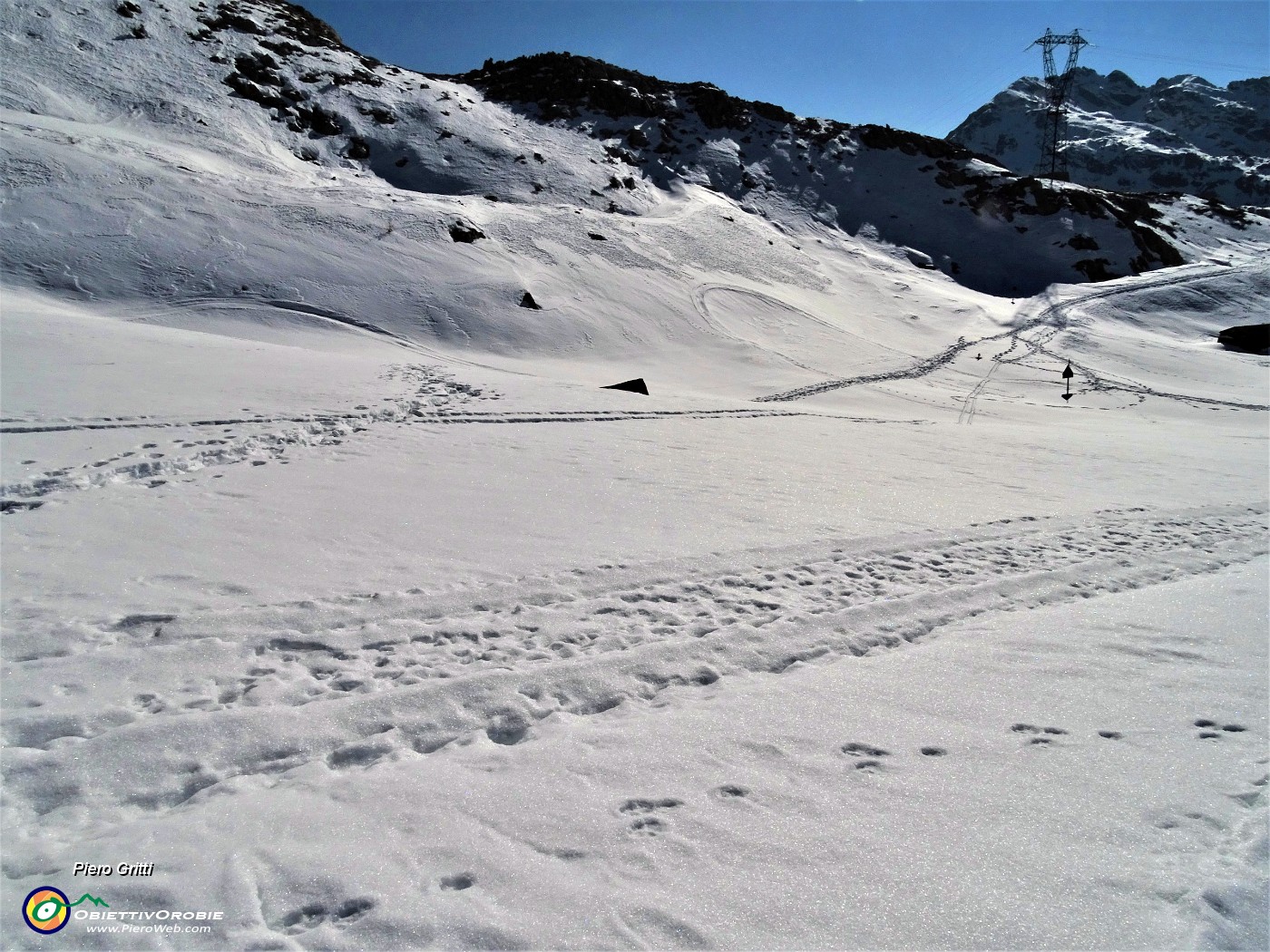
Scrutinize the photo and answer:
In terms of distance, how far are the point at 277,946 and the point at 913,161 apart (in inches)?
3119

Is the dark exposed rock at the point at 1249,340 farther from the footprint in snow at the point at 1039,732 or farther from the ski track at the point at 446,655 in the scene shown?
the footprint in snow at the point at 1039,732

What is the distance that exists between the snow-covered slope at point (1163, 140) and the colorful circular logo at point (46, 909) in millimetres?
183351

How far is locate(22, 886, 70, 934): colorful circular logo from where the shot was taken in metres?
2.52

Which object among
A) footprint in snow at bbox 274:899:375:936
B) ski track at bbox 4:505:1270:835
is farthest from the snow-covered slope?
footprint in snow at bbox 274:899:375:936

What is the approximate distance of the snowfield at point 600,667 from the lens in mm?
2777

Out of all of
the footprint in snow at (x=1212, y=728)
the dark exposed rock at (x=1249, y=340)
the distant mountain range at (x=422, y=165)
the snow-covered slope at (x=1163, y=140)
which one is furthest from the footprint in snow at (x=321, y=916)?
the snow-covered slope at (x=1163, y=140)

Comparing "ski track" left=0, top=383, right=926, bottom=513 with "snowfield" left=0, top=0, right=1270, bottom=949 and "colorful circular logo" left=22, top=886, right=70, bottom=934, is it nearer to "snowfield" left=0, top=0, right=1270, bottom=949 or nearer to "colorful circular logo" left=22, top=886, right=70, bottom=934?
"snowfield" left=0, top=0, right=1270, bottom=949

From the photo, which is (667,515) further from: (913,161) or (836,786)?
(913,161)

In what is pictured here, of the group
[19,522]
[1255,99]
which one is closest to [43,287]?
[19,522]

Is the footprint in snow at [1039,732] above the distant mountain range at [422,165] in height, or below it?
below

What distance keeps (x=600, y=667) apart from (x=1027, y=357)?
34237mm

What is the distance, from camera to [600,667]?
447 cm

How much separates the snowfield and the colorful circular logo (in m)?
0.06

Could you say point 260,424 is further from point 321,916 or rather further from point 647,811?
point 647,811
